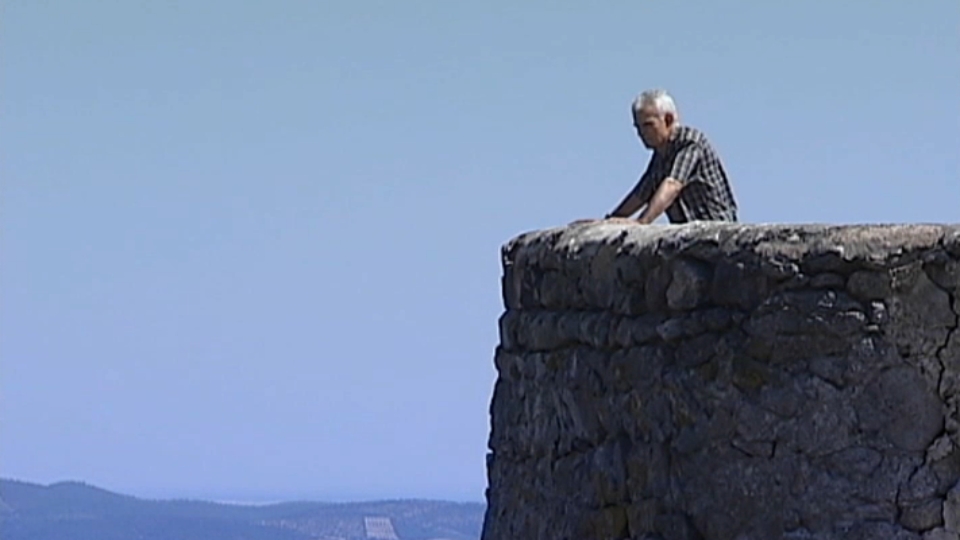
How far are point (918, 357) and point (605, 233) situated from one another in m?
1.55

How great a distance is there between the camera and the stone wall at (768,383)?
7816 mm

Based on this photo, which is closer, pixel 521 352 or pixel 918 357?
pixel 918 357

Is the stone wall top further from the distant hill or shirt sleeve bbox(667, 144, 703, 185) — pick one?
the distant hill

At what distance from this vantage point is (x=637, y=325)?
8.57 m

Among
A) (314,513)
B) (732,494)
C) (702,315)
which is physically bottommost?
(732,494)

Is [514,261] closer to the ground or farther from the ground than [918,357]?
farther from the ground

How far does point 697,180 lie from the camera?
946 cm

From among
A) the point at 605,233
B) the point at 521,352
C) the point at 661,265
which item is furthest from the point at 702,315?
the point at 521,352

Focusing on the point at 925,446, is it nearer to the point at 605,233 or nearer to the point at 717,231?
the point at 717,231

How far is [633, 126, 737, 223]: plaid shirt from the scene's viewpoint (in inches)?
372

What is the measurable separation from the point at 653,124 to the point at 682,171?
0.22m

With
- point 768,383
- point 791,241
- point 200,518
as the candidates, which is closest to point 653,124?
point 791,241

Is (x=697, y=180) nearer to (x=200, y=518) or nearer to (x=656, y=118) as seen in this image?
(x=656, y=118)

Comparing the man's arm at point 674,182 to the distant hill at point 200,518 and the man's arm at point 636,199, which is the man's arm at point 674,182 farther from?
the distant hill at point 200,518
